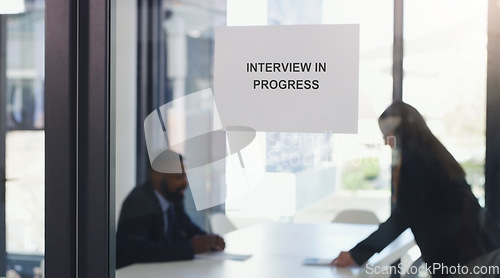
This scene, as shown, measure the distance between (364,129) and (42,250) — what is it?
3.00 feet

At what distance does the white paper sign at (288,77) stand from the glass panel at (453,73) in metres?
0.14

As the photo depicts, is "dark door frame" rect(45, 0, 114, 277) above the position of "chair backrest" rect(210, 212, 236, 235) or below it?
above

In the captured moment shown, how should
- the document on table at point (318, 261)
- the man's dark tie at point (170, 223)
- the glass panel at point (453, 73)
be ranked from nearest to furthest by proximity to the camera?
the glass panel at point (453, 73) → the document on table at point (318, 261) → the man's dark tie at point (170, 223)

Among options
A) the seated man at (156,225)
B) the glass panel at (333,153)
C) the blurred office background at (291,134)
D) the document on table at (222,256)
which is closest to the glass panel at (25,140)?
the blurred office background at (291,134)

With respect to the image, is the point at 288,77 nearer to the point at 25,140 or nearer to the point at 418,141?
the point at 418,141

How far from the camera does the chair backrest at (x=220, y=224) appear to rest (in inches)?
58.9

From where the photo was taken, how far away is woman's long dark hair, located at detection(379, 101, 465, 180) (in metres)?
1.36

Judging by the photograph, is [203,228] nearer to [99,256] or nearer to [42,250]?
[99,256]

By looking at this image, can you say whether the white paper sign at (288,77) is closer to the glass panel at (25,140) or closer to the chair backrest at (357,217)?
the chair backrest at (357,217)

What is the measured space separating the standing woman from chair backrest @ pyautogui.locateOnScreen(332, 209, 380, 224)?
3cm

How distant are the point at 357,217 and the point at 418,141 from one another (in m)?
0.22

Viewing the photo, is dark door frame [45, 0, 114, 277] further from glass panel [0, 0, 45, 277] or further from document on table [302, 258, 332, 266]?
document on table [302, 258, 332, 266]

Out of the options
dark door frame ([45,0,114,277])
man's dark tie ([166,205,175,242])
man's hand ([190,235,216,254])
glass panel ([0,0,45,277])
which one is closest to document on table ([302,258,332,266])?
man's hand ([190,235,216,254])

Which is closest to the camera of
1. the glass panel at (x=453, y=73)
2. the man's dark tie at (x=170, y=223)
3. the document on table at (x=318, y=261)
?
the glass panel at (x=453, y=73)
